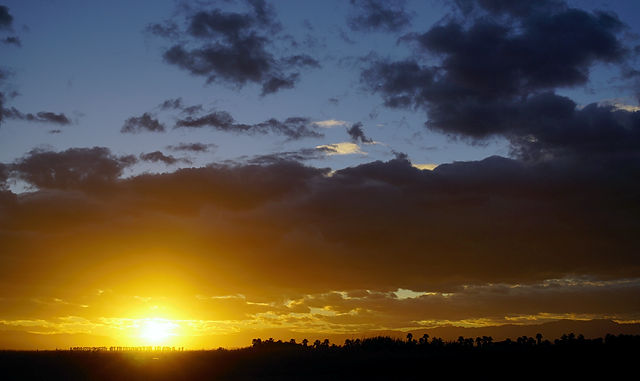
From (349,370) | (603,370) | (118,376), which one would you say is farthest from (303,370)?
(603,370)

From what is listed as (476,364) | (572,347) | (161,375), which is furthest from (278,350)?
(572,347)

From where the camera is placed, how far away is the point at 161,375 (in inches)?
3135

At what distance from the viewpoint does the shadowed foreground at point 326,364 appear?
7581cm

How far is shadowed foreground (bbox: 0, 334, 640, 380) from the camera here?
249 ft

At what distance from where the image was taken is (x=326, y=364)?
87.9 m

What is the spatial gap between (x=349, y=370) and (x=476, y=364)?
53.6ft

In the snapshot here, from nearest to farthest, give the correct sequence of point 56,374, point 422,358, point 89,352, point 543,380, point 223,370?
point 543,380 < point 56,374 < point 223,370 < point 422,358 < point 89,352

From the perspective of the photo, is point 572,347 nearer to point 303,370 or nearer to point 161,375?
point 303,370

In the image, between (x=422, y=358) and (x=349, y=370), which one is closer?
(x=349, y=370)

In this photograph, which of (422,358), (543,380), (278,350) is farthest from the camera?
(278,350)

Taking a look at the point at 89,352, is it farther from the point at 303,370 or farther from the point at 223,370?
the point at 303,370

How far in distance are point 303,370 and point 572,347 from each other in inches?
1620

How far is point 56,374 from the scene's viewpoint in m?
79.2

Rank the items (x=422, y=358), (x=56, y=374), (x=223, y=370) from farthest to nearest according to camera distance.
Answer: (x=422, y=358), (x=223, y=370), (x=56, y=374)
